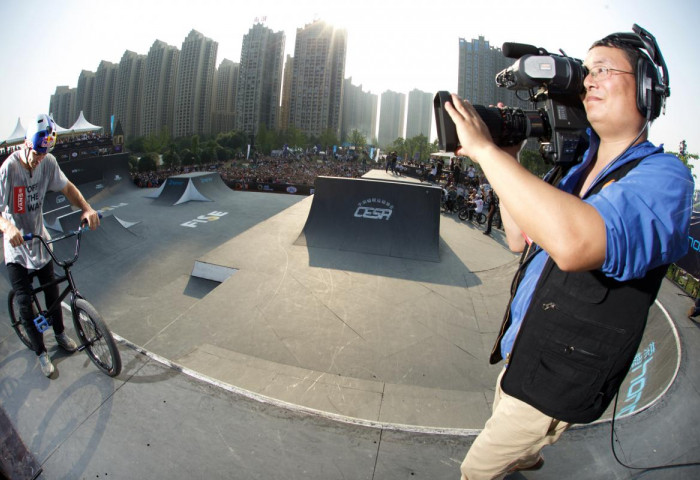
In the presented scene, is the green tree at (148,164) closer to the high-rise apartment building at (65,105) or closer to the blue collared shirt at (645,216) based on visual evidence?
the high-rise apartment building at (65,105)

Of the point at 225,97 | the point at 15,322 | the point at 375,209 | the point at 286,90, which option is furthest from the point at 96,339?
the point at 286,90

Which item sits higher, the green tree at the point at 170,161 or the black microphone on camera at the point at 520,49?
the green tree at the point at 170,161

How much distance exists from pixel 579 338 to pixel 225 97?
430 ft

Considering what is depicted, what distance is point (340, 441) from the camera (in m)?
2.15

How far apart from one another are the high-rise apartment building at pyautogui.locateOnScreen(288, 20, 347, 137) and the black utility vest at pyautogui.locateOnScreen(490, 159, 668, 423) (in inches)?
4663

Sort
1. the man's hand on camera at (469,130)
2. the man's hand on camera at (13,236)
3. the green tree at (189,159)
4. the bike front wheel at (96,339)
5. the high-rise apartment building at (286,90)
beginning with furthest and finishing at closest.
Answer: the high-rise apartment building at (286,90) → the green tree at (189,159) → the bike front wheel at (96,339) → the man's hand on camera at (13,236) → the man's hand on camera at (469,130)

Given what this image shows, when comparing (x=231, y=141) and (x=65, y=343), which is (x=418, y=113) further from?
(x=65, y=343)

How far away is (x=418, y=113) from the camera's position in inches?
6550

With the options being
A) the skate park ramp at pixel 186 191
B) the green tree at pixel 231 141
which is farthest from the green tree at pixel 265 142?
the skate park ramp at pixel 186 191

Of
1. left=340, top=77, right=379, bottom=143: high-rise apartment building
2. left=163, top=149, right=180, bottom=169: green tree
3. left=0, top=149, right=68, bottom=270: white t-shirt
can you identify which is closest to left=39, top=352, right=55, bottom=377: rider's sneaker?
left=0, top=149, right=68, bottom=270: white t-shirt

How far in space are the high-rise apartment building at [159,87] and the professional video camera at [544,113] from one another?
105720mm

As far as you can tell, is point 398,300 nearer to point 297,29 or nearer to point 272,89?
point 272,89

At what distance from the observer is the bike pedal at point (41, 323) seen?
309 centimetres

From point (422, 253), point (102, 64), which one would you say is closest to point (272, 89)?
point (102, 64)
